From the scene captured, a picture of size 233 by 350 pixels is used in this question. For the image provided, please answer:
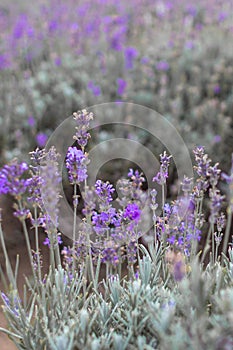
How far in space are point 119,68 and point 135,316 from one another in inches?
164

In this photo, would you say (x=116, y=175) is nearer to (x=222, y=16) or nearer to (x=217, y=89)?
(x=217, y=89)

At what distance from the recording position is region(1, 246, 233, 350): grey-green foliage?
4.86ft

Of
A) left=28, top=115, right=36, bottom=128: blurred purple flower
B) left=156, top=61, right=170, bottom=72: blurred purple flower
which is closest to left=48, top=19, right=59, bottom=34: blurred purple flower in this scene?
left=156, top=61, right=170, bottom=72: blurred purple flower

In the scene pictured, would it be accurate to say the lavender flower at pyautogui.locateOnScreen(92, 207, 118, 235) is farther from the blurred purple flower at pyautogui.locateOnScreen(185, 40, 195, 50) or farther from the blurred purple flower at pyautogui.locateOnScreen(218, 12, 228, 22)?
the blurred purple flower at pyautogui.locateOnScreen(218, 12, 228, 22)

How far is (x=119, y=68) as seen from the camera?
5477 millimetres

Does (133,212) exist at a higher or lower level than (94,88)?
lower

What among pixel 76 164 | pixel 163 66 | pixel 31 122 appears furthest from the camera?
pixel 163 66

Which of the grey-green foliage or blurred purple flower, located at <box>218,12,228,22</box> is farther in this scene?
blurred purple flower, located at <box>218,12,228,22</box>

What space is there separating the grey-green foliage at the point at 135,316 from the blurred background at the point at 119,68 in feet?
7.37

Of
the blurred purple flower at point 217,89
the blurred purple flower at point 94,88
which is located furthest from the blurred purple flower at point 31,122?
the blurred purple flower at point 217,89

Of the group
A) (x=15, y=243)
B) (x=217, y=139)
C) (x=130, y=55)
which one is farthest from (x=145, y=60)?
(x=15, y=243)

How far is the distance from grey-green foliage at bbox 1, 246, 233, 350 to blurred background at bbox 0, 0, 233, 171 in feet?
7.37

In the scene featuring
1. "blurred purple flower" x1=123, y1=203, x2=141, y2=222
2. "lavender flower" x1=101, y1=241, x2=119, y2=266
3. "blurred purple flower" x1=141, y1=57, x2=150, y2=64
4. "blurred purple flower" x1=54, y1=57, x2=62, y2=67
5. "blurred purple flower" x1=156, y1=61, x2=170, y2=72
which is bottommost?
"lavender flower" x1=101, y1=241, x2=119, y2=266

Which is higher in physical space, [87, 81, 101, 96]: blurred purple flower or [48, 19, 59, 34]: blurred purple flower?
[48, 19, 59, 34]: blurred purple flower
